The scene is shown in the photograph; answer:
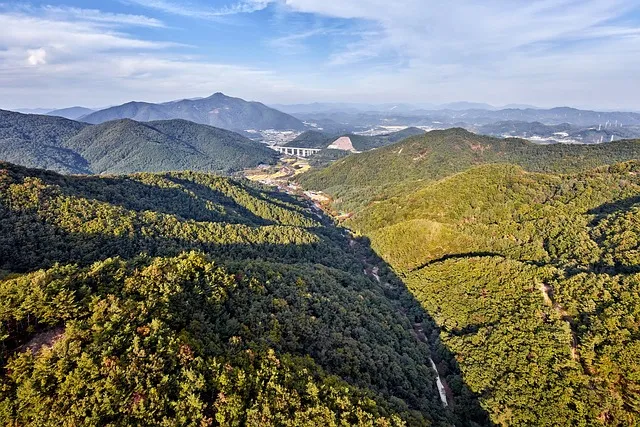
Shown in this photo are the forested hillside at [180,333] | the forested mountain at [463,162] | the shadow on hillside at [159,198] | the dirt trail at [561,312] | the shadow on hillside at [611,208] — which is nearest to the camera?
the forested hillside at [180,333]

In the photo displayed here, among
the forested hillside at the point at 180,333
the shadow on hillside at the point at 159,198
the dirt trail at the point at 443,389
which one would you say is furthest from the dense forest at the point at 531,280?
the shadow on hillside at the point at 159,198

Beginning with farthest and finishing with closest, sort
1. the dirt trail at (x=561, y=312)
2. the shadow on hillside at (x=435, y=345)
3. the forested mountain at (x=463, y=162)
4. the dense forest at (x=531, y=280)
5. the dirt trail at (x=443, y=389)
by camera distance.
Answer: the forested mountain at (x=463, y=162), the dirt trail at (x=443, y=389), the dirt trail at (x=561, y=312), the shadow on hillside at (x=435, y=345), the dense forest at (x=531, y=280)

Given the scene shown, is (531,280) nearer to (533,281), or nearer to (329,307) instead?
(533,281)

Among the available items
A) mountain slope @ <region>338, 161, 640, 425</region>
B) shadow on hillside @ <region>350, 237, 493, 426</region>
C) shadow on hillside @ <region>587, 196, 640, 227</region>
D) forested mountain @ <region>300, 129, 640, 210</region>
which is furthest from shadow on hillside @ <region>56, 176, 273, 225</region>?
shadow on hillside @ <region>587, 196, 640, 227</region>

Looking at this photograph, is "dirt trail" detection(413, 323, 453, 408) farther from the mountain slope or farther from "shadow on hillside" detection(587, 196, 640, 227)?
"shadow on hillside" detection(587, 196, 640, 227)

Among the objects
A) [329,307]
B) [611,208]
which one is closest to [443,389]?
[329,307]

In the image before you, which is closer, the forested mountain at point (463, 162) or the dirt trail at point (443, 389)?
the dirt trail at point (443, 389)

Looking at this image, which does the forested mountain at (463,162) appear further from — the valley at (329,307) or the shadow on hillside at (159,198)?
the valley at (329,307)
